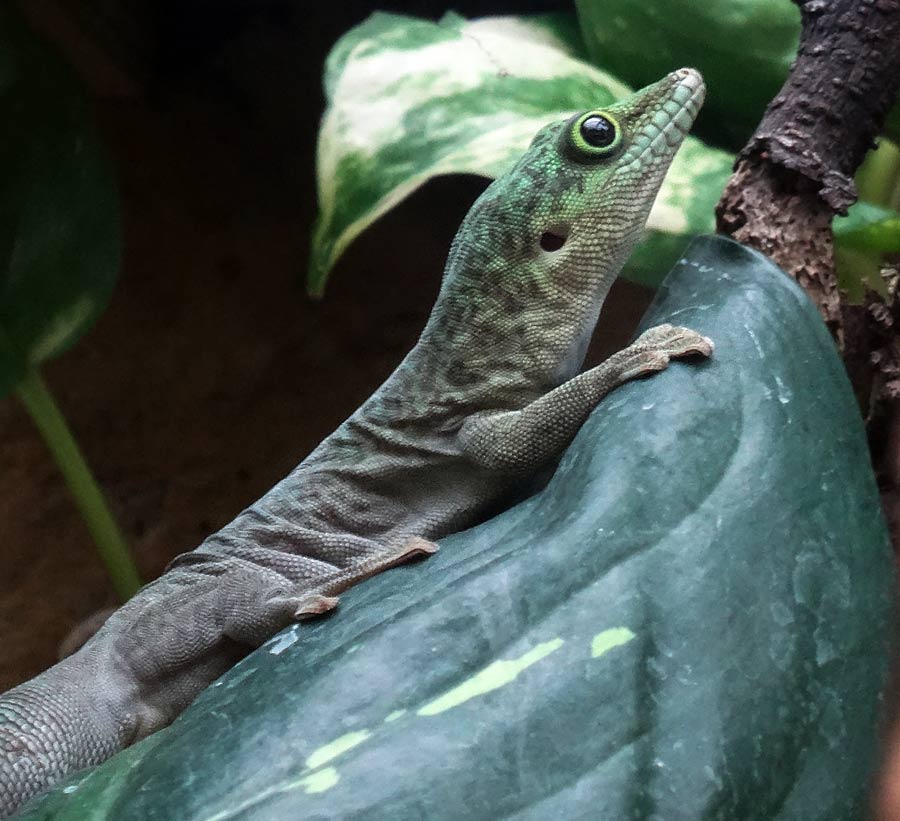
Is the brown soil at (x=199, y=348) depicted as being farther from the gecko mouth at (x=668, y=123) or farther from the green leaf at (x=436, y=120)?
the gecko mouth at (x=668, y=123)

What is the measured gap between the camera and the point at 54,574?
241 cm

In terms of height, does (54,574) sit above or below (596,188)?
below

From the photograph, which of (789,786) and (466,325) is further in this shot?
(466,325)

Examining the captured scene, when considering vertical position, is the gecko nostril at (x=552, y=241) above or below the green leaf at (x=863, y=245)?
above

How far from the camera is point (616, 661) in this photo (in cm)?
74

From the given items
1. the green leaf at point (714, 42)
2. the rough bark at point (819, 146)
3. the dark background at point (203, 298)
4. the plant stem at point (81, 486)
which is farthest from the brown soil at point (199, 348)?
the rough bark at point (819, 146)

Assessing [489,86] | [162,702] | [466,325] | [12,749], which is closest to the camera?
[12,749]

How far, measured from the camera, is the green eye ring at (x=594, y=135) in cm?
120

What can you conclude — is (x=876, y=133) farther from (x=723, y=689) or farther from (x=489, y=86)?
(x=723, y=689)

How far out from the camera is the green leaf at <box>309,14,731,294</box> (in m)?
1.31

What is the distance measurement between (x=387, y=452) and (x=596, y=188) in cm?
45

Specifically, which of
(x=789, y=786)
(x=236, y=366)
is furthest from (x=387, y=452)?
(x=236, y=366)

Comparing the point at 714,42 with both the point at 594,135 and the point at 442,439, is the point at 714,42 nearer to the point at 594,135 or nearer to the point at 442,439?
the point at 594,135

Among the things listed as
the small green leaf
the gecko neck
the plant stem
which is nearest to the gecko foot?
the gecko neck
